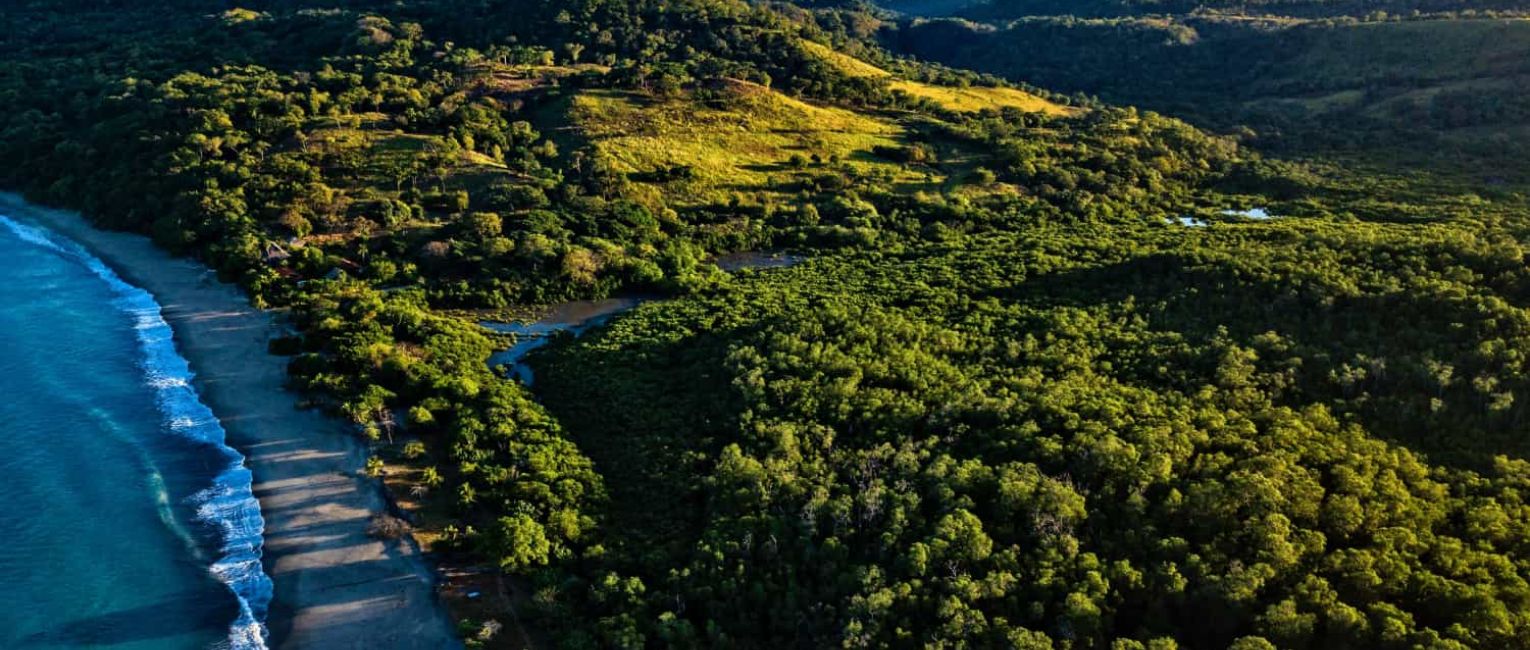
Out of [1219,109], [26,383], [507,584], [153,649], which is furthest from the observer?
[1219,109]

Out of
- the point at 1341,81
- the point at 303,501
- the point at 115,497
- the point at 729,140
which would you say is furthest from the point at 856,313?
the point at 1341,81

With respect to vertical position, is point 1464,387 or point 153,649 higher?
point 1464,387

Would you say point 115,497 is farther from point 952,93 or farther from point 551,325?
point 952,93

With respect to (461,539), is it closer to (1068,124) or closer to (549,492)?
(549,492)

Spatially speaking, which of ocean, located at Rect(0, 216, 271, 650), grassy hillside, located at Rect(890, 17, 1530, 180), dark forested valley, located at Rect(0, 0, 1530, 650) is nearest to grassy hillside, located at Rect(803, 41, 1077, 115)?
dark forested valley, located at Rect(0, 0, 1530, 650)

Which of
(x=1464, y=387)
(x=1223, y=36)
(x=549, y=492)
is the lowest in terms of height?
(x=549, y=492)

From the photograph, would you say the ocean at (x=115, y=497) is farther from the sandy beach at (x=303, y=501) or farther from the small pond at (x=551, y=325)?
the small pond at (x=551, y=325)

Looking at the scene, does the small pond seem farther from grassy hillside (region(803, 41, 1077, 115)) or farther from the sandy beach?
grassy hillside (region(803, 41, 1077, 115))

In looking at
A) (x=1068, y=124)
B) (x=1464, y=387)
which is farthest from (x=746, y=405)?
(x=1068, y=124)
